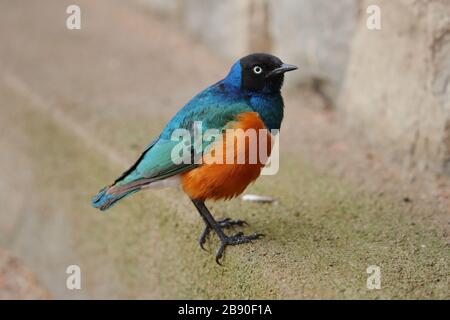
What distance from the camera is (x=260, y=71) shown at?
3.75 metres

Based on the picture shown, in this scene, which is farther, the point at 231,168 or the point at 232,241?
the point at 232,241

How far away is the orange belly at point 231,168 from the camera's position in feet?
11.8

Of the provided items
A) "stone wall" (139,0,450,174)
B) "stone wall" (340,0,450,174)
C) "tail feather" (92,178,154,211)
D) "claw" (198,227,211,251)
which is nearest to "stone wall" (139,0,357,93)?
"stone wall" (139,0,450,174)

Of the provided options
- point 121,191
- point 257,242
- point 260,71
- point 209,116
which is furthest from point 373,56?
point 121,191

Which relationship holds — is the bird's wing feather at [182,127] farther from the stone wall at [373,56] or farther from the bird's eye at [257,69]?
the stone wall at [373,56]

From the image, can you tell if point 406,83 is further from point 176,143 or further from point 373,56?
point 176,143

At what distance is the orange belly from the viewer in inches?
142

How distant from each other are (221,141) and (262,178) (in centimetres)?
113

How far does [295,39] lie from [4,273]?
292 centimetres

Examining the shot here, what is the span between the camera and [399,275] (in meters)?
3.41

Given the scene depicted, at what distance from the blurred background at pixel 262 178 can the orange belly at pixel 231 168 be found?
0.35m

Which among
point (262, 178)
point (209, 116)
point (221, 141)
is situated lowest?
point (262, 178)

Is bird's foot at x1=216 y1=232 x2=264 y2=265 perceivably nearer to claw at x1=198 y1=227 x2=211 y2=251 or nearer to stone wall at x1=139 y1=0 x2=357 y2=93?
claw at x1=198 y1=227 x2=211 y2=251
